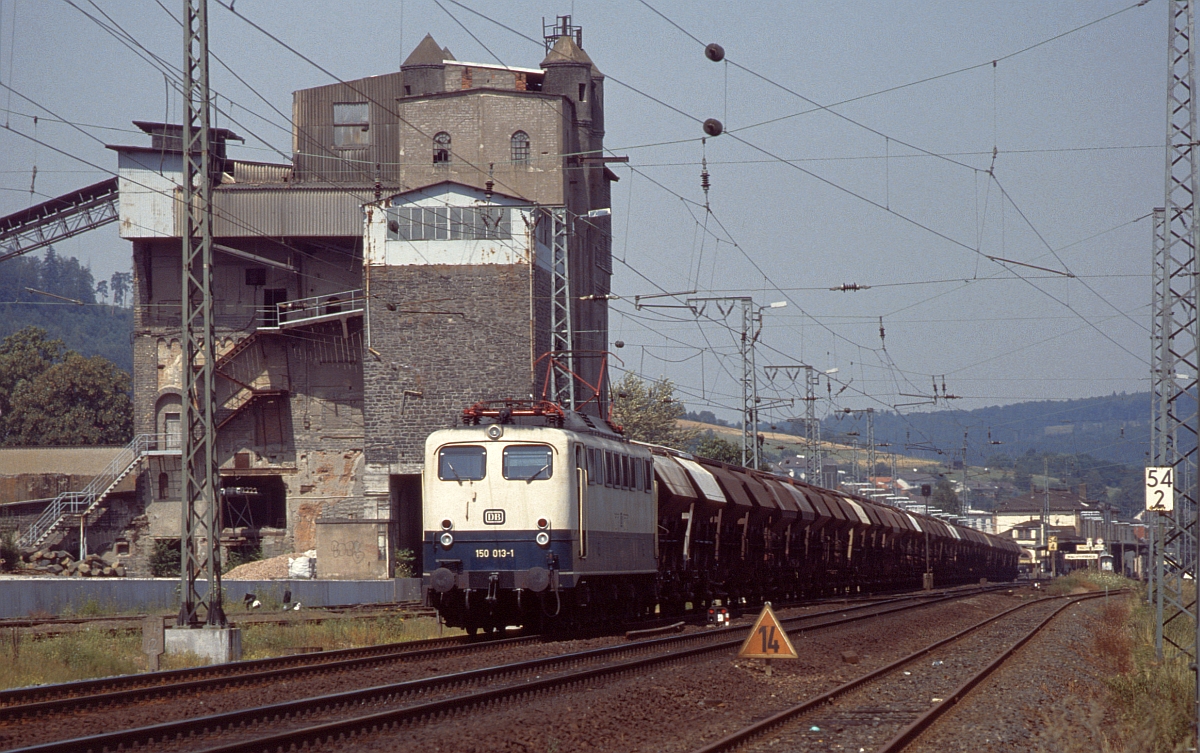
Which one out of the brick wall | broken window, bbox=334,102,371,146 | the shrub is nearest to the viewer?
the brick wall

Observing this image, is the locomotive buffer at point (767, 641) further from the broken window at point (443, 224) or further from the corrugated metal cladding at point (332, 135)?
the corrugated metal cladding at point (332, 135)

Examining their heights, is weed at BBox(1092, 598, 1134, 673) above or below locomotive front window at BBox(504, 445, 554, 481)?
below

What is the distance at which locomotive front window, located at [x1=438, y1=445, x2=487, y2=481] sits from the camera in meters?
21.8

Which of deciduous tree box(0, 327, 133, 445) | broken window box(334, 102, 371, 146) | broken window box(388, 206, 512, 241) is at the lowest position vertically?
deciduous tree box(0, 327, 133, 445)

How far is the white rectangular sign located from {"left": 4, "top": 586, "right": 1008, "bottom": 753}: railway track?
26.5ft

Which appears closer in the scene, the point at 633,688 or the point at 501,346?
the point at 633,688

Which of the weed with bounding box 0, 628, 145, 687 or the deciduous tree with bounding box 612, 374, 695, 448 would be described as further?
the deciduous tree with bounding box 612, 374, 695, 448

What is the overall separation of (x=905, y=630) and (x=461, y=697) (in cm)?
1483

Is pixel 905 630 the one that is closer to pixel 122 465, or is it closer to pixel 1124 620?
pixel 1124 620

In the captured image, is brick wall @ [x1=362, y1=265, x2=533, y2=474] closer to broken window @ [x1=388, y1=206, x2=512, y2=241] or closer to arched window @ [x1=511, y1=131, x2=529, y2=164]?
broken window @ [x1=388, y1=206, x2=512, y2=241]

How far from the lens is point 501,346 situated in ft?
179

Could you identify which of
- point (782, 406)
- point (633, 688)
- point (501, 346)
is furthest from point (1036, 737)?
point (782, 406)

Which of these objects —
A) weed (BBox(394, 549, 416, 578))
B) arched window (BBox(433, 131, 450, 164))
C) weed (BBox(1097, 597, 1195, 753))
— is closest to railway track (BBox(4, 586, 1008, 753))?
weed (BBox(1097, 597, 1195, 753))

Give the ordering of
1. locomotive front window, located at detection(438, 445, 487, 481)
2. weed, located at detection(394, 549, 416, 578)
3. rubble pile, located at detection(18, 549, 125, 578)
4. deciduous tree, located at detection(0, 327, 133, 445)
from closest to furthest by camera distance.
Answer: locomotive front window, located at detection(438, 445, 487, 481) → rubble pile, located at detection(18, 549, 125, 578) → weed, located at detection(394, 549, 416, 578) → deciduous tree, located at detection(0, 327, 133, 445)
